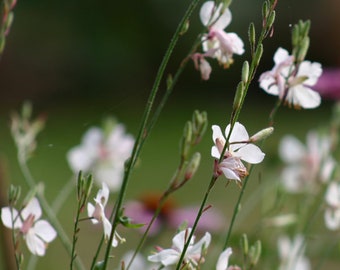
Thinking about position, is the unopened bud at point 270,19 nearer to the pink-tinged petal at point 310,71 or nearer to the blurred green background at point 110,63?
the pink-tinged petal at point 310,71

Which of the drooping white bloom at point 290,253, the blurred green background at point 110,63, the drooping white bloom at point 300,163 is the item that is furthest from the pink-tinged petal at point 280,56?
the blurred green background at point 110,63

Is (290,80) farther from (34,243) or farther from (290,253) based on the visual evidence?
(290,253)

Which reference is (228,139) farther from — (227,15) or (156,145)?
(156,145)

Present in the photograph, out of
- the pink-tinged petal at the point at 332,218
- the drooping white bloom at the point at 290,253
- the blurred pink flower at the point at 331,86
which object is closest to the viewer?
the pink-tinged petal at the point at 332,218

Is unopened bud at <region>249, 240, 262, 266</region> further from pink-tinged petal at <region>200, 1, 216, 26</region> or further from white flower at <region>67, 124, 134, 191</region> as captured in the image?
white flower at <region>67, 124, 134, 191</region>

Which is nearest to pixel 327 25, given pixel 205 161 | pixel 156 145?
pixel 156 145

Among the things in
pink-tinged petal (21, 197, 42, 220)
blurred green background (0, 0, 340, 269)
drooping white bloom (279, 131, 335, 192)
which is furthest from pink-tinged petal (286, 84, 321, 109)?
blurred green background (0, 0, 340, 269)
